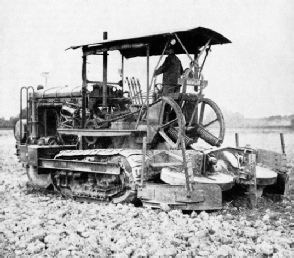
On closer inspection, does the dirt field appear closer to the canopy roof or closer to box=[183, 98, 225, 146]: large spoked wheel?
box=[183, 98, 225, 146]: large spoked wheel

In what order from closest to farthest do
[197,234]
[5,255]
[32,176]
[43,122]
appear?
[5,255] < [197,234] < [32,176] < [43,122]

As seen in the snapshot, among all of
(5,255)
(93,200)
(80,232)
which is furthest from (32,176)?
(5,255)

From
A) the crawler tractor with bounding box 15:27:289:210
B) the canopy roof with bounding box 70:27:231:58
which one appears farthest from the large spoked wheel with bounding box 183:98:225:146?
the canopy roof with bounding box 70:27:231:58

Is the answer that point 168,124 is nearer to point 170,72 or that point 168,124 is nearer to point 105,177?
point 170,72

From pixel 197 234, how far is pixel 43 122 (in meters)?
6.08

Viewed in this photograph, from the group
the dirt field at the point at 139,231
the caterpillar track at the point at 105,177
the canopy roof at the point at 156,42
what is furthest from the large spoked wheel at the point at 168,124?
the dirt field at the point at 139,231

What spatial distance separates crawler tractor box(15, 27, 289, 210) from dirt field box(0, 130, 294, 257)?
0.39m

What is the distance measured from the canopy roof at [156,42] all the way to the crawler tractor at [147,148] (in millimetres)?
19

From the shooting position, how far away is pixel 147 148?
745cm

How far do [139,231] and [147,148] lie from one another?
2477mm

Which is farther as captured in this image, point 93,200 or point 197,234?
point 93,200

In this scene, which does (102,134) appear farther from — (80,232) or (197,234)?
(197,234)

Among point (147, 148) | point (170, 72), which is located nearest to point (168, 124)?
point (147, 148)

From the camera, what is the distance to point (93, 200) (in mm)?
7414
